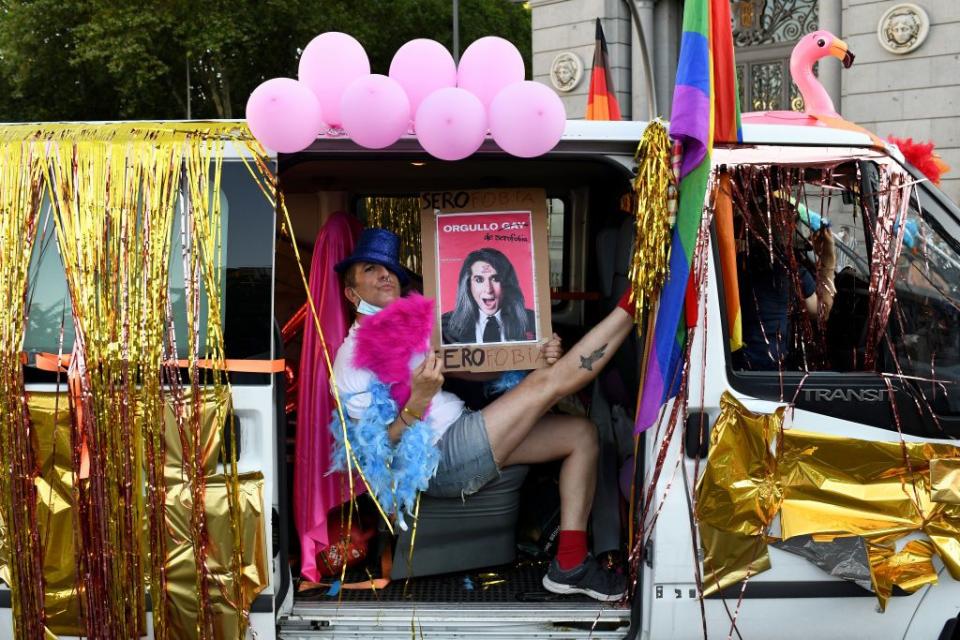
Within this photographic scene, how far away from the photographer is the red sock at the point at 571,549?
3336 millimetres

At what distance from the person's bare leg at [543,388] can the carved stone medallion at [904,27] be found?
11.3 meters

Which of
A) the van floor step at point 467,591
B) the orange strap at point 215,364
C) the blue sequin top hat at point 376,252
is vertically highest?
the blue sequin top hat at point 376,252

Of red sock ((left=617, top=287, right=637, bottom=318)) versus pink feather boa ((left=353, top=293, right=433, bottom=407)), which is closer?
red sock ((left=617, top=287, right=637, bottom=318))

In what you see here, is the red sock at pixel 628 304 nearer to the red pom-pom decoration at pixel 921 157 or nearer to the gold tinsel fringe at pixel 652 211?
the gold tinsel fringe at pixel 652 211

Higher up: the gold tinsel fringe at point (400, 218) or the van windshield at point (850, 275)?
the gold tinsel fringe at point (400, 218)

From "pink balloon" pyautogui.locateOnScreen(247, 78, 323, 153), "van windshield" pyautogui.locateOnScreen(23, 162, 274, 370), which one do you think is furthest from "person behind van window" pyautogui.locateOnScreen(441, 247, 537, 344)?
"pink balloon" pyautogui.locateOnScreen(247, 78, 323, 153)

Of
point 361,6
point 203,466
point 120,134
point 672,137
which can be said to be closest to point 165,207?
point 120,134

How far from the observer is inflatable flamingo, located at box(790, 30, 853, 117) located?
386 centimetres

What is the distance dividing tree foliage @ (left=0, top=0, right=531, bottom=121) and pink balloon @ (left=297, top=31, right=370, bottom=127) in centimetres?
1788

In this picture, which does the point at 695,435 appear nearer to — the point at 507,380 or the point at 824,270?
the point at 507,380

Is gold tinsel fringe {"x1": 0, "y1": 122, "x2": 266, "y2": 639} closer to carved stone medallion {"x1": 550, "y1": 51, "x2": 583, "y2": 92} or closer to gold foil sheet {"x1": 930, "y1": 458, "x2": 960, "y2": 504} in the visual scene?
gold foil sheet {"x1": 930, "y1": 458, "x2": 960, "y2": 504}

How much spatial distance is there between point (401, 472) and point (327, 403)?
15.5 inches

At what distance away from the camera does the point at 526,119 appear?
107 inches

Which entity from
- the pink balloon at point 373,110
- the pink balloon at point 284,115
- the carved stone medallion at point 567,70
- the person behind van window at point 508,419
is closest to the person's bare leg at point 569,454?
the person behind van window at point 508,419
